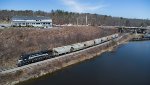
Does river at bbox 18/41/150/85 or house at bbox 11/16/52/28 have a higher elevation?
house at bbox 11/16/52/28

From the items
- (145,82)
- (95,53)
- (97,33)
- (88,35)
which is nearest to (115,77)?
(145,82)

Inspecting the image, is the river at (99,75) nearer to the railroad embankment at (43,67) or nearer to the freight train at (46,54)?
the railroad embankment at (43,67)

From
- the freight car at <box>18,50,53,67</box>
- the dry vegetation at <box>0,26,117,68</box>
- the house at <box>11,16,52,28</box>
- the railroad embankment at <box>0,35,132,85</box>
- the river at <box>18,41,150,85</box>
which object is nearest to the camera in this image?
the railroad embankment at <box>0,35,132,85</box>

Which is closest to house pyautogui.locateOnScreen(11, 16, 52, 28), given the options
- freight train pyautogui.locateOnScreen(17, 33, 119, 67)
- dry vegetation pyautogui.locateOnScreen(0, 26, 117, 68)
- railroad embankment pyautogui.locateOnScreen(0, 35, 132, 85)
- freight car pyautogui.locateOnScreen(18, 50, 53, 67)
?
dry vegetation pyautogui.locateOnScreen(0, 26, 117, 68)

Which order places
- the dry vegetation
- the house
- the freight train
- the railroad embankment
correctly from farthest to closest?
1. the house
2. the dry vegetation
3. the freight train
4. the railroad embankment

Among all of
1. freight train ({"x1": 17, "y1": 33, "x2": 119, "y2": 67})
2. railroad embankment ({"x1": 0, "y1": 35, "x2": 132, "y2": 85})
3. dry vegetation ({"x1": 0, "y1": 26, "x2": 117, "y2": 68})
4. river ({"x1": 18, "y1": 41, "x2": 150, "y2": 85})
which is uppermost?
dry vegetation ({"x1": 0, "y1": 26, "x2": 117, "y2": 68})

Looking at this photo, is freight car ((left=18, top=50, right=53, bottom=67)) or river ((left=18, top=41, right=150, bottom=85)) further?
freight car ((left=18, top=50, right=53, bottom=67))

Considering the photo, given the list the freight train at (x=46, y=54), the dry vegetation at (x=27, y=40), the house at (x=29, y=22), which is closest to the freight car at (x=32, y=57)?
the freight train at (x=46, y=54)

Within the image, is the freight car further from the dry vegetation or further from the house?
the house

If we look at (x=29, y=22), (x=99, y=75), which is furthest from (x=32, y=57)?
(x=29, y=22)
